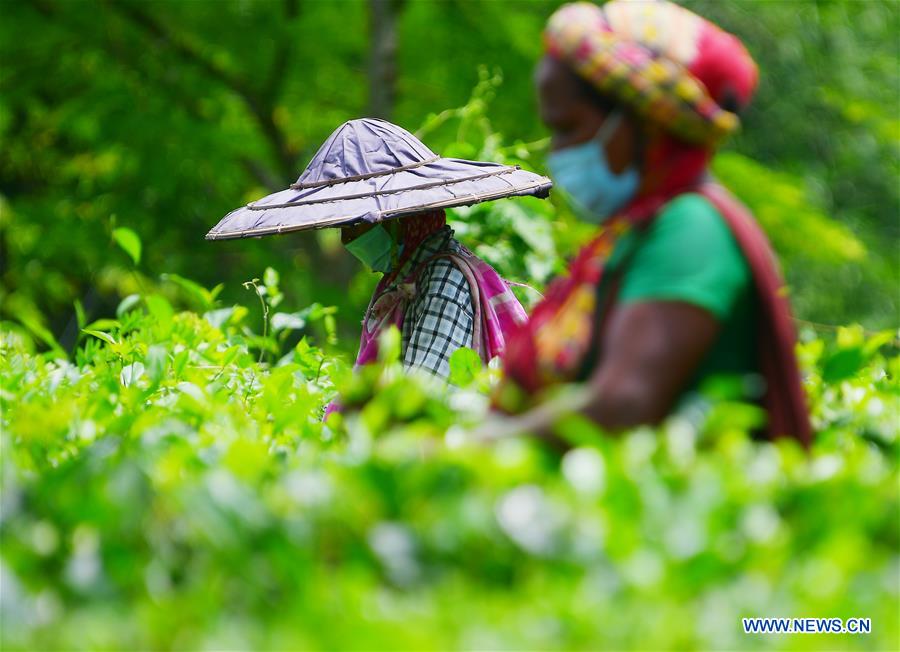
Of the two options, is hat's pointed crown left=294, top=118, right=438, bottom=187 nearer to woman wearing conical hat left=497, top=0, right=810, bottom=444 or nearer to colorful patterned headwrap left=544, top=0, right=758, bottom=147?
woman wearing conical hat left=497, top=0, right=810, bottom=444

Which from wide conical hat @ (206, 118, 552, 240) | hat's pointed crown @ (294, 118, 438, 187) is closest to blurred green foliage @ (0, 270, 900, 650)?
wide conical hat @ (206, 118, 552, 240)

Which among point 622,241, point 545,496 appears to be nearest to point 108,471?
point 545,496

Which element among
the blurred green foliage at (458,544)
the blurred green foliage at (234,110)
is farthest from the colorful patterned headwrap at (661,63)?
the blurred green foliage at (234,110)

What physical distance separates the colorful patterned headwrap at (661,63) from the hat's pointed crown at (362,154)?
1.88 metres

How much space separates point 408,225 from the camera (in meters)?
4.35

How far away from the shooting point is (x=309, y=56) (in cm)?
1188

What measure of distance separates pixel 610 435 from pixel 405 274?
90.6 inches

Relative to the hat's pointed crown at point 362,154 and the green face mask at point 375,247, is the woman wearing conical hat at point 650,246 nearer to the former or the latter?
the hat's pointed crown at point 362,154

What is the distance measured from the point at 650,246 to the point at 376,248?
2266 mm

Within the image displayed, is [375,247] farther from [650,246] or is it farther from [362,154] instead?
[650,246]

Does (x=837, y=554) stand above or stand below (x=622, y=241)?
below

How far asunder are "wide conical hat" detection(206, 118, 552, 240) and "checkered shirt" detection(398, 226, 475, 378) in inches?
10.4

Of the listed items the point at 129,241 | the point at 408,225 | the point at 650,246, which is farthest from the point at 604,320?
the point at 129,241

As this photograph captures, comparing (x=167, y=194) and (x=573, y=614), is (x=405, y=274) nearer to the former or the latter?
(x=573, y=614)
